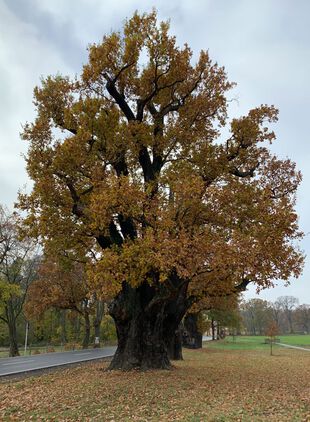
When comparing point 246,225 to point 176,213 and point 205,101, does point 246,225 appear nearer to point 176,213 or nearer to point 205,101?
point 176,213

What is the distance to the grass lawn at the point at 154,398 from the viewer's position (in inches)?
355

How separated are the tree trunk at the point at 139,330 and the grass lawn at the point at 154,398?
4.17 ft

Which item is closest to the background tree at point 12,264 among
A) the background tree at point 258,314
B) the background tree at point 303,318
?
the background tree at point 258,314

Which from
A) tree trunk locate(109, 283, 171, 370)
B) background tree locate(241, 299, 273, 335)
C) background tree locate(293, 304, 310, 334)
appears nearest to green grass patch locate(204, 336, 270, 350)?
tree trunk locate(109, 283, 171, 370)

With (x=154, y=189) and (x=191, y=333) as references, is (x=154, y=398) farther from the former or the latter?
(x=191, y=333)

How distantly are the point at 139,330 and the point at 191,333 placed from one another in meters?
27.1

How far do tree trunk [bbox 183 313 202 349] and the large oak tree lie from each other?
2468 cm

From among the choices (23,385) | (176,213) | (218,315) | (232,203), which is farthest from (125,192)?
(218,315)

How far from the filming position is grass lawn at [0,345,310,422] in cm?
901

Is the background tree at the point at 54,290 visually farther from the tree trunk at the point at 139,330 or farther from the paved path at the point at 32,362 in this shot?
the tree trunk at the point at 139,330

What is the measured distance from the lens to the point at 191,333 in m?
42.9

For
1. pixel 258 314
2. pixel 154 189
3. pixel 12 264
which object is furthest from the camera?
pixel 258 314

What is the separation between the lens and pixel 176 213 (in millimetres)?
14266

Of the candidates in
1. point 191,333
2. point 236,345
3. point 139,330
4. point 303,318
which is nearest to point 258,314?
point 303,318
